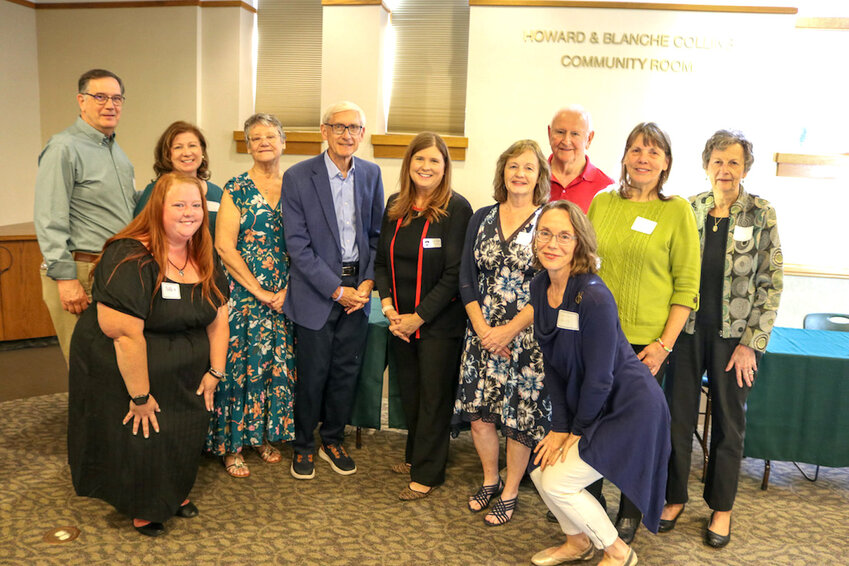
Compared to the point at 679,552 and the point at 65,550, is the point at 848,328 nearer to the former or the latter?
the point at 679,552

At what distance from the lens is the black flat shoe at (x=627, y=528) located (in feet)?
8.10

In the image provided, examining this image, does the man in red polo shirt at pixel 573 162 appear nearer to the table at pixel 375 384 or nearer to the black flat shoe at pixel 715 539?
the table at pixel 375 384

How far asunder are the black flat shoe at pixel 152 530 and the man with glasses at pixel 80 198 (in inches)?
38.5

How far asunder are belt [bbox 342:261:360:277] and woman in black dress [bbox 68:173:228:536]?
1.76 feet

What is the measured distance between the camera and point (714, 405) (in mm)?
2475

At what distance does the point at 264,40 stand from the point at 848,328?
16.1ft

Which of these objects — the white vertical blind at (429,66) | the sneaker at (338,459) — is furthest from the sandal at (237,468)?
the white vertical blind at (429,66)

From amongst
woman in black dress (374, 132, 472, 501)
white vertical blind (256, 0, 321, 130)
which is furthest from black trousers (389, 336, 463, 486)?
white vertical blind (256, 0, 321, 130)

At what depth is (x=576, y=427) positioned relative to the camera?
2127mm

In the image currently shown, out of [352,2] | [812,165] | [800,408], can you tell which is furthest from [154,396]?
[812,165]

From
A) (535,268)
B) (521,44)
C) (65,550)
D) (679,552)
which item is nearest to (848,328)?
(679,552)

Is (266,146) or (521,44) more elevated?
(521,44)

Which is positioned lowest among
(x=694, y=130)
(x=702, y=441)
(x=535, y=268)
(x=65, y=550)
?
(x=65, y=550)

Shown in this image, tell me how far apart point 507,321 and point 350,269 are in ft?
2.49
